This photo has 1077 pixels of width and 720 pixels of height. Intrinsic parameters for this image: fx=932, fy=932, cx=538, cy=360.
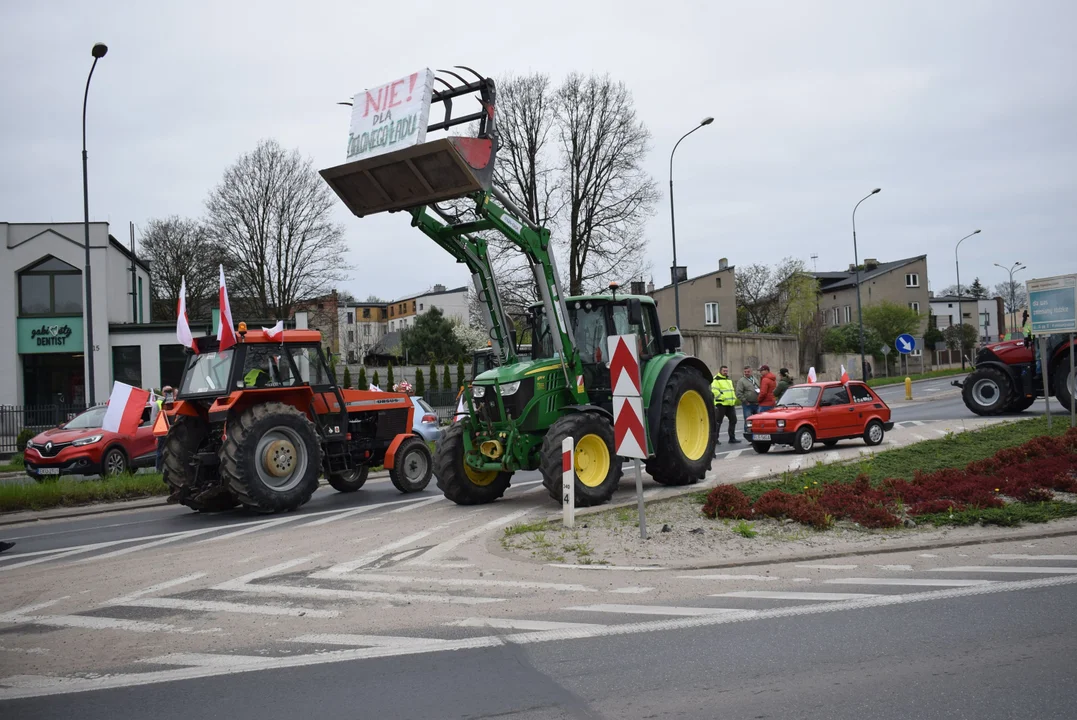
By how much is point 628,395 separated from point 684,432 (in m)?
4.86

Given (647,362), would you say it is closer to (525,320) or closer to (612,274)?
(525,320)

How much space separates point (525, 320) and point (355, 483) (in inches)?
192

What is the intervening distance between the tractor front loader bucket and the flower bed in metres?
4.68

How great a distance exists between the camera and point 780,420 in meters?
18.4

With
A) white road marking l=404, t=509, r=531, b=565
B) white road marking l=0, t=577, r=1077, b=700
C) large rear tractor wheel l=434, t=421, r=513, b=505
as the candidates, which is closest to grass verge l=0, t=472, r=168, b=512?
large rear tractor wheel l=434, t=421, r=513, b=505

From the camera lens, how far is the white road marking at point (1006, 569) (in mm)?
7473

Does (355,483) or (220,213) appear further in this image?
(220,213)

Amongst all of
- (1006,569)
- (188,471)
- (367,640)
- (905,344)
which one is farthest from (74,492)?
(905,344)

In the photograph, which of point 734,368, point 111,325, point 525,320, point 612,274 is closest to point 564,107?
point 612,274

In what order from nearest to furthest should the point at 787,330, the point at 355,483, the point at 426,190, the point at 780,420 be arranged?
the point at 426,190, the point at 355,483, the point at 780,420, the point at 787,330

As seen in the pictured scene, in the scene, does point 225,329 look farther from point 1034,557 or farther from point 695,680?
point 1034,557

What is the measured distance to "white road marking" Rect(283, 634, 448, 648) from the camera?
19.8ft

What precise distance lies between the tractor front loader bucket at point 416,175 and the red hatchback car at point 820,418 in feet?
31.0

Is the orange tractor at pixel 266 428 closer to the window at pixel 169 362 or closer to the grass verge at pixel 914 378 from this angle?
the window at pixel 169 362
